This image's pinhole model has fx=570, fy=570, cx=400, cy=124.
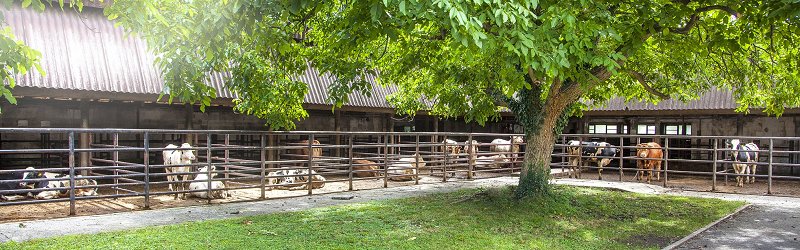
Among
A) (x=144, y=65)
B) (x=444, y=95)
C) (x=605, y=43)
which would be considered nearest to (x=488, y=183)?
(x=444, y=95)

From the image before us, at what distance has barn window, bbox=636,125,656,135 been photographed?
21.5 metres

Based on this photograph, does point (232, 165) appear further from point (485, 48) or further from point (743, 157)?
point (743, 157)

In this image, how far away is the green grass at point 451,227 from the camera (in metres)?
7.05

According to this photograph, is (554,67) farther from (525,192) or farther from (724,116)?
(724,116)

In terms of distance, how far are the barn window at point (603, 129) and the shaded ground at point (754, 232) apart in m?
11.8

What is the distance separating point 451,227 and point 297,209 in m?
3.01

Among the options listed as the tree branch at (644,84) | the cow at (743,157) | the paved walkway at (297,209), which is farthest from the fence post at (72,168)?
the cow at (743,157)

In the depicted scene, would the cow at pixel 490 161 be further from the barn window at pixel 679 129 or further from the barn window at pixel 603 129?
the barn window at pixel 679 129

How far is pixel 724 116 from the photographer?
63.3ft

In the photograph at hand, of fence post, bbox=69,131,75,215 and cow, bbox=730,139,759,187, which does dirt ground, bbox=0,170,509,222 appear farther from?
cow, bbox=730,139,759,187

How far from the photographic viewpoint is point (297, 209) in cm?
995

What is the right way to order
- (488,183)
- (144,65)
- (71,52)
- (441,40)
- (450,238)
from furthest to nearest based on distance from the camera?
(488,183) → (144,65) → (71,52) → (441,40) → (450,238)

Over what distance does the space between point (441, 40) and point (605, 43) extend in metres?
2.99


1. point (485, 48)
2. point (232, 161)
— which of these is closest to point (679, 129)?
point (232, 161)
